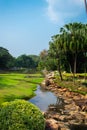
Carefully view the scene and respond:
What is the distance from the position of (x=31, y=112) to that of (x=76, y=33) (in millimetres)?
60033

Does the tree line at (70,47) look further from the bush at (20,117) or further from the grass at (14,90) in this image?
the bush at (20,117)

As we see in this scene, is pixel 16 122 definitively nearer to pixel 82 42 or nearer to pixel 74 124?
pixel 74 124

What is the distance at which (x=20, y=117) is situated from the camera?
16.1 meters

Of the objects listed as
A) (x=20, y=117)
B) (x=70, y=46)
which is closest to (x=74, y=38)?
(x=70, y=46)

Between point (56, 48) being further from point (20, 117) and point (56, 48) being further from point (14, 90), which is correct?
point (20, 117)

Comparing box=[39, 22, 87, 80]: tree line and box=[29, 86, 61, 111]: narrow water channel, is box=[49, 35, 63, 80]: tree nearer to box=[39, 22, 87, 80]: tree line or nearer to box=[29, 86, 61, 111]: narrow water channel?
box=[39, 22, 87, 80]: tree line

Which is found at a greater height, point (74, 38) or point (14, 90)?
point (74, 38)

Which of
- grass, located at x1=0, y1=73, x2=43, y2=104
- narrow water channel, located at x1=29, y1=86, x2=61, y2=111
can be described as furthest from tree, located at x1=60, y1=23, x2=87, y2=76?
narrow water channel, located at x1=29, y1=86, x2=61, y2=111

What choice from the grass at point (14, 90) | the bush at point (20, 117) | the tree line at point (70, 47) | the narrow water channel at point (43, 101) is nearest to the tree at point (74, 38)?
the tree line at point (70, 47)

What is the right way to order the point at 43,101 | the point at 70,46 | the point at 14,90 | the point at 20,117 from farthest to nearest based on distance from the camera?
the point at 70,46, the point at 14,90, the point at 43,101, the point at 20,117

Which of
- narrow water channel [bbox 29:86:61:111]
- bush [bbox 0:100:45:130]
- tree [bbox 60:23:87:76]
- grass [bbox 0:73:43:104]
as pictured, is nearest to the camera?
bush [bbox 0:100:45:130]

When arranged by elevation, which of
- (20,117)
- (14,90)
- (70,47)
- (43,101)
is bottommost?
(43,101)

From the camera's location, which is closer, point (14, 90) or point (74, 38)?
point (14, 90)

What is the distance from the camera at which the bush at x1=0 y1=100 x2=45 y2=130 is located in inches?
625
